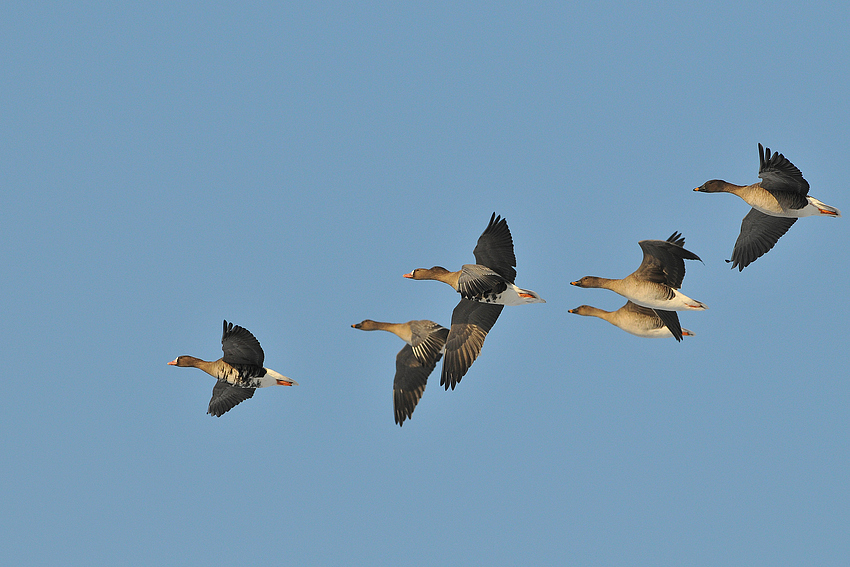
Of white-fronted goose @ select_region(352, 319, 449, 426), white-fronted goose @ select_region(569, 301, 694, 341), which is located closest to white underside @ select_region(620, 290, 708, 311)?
white-fronted goose @ select_region(569, 301, 694, 341)

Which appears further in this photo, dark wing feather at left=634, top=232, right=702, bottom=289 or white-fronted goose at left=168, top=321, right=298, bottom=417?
white-fronted goose at left=168, top=321, right=298, bottom=417

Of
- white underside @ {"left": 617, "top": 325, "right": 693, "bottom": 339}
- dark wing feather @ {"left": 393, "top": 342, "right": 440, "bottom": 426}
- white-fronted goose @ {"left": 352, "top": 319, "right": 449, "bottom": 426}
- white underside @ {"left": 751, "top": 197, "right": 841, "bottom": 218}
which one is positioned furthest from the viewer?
white underside @ {"left": 617, "top": 325, "right": 693, "bottom": 339}

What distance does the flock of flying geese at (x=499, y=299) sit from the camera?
28.5 metres

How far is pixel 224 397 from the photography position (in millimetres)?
32812

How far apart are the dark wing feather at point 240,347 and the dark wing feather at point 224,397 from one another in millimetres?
2528

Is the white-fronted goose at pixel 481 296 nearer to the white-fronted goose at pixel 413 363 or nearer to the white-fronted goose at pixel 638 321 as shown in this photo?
the white-fronted goose at pixel 413 363

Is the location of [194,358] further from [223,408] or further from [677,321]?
[677,321]

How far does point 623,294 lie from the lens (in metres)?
29.9

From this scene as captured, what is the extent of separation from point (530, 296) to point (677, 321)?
4.67 meters

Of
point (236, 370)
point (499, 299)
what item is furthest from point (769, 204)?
point (236, 370)

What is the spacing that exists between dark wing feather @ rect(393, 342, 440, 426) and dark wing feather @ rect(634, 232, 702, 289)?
20.9 ft

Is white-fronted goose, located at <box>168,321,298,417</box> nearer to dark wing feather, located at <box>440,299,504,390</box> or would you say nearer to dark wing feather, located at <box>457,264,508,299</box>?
dark wing feather, located at <box>440,299,504,390</box>

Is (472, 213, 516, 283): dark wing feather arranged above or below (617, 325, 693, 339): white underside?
above

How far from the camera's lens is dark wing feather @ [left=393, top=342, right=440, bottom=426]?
31.2 meters
